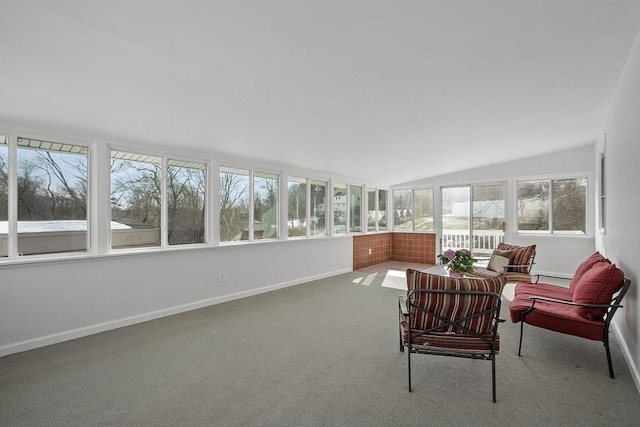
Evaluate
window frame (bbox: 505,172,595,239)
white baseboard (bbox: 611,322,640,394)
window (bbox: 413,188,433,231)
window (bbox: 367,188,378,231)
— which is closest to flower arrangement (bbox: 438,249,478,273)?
white baseboard (bbox: 611,322,640,394)

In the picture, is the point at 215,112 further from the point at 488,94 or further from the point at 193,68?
the point at 488,94

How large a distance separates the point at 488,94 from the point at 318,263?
4088 mm

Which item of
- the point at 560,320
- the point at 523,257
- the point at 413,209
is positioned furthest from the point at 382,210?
the point at 560,320

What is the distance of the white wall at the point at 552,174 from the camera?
19.8ft

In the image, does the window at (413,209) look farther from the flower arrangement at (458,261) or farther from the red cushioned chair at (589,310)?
the red cushioned chair at (589,310)

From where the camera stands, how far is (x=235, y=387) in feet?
7.50

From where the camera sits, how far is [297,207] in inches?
231

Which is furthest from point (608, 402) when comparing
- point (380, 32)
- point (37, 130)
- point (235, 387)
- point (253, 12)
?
point (37, 130)

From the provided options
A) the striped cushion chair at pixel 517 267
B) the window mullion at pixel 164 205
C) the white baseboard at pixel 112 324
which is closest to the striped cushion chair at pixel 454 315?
the striped cushion chair at pixel 517 267

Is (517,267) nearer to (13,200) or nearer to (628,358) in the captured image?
(628,358)

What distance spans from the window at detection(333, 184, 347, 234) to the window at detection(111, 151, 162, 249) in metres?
3.64

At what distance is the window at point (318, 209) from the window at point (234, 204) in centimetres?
155

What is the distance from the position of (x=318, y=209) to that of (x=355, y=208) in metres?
1.34

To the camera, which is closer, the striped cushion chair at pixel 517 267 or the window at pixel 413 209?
the striped cushion chair at pixel 517 267
